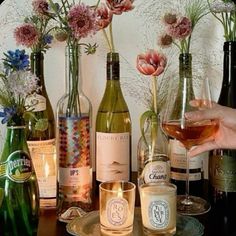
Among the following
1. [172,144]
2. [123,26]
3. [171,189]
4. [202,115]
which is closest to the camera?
[171,189]

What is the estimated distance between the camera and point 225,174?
3.42ft

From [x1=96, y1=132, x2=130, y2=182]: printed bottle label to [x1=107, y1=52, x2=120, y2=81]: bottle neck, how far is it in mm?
131

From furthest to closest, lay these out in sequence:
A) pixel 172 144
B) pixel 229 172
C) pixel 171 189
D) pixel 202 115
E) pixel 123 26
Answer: pixel 123 26
pixel 172 144
pixel 229 172
pixel 202 115
pixel 171 189

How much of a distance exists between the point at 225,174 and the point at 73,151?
13.5 inches

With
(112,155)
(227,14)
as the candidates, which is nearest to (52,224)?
(112,155)

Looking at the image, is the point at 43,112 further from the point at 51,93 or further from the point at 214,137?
the point at 214,137

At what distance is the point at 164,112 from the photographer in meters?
0.99

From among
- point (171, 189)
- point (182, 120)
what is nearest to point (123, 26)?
point (182, 120)

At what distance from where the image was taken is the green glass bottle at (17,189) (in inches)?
31.1

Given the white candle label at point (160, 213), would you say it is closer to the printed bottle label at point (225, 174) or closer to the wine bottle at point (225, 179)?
the wine bottle at point (225, 179)

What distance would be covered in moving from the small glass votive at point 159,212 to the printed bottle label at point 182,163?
36 centimetres

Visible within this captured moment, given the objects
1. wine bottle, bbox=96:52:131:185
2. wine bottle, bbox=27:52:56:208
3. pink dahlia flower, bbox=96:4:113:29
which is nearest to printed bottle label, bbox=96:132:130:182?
wine bottle, bbox=96:52:131:185

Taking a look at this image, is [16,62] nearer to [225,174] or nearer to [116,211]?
[116,211]

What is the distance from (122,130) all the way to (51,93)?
0.30m
